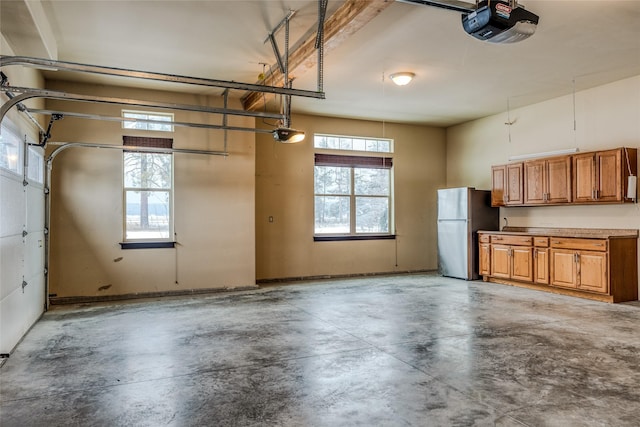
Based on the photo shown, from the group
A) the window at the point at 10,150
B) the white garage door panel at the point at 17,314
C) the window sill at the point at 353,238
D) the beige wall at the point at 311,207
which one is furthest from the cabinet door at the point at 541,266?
the window at the point at 10,150

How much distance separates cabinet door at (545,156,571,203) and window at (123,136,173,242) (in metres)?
6.05

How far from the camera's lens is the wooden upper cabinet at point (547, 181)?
6.58m

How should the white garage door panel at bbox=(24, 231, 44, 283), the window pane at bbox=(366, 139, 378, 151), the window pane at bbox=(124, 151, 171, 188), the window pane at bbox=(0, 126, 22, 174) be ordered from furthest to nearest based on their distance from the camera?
the window pane at bbox=(366, 139, 378, 151), the window pane at bbox=(124, 151, 171, 188), the white garage door panel at bbox=(24, 231, 44, 283), the window pane at bbox=(0, 126, 22, 174)

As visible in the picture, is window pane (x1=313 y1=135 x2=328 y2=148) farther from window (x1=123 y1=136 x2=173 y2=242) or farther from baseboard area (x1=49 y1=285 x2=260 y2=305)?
baseboard area (x1=49 y1=285 x2=260 y2=305)

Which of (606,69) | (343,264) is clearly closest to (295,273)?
(343,264)

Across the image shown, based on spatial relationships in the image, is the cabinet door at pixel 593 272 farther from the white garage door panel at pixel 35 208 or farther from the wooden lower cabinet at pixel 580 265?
the white garage door panel at pixel 35 208

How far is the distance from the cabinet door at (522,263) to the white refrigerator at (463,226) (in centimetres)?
87

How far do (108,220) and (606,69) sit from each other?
733 cm

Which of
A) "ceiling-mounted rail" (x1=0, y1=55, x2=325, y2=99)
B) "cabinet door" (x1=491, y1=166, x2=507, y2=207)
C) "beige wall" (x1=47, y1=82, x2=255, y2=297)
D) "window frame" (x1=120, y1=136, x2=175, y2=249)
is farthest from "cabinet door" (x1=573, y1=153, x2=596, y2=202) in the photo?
"window frame" (x1=120, y1=136, x2=175, y2=249)

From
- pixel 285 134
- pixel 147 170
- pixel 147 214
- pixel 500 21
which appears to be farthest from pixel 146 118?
pixel 500 21

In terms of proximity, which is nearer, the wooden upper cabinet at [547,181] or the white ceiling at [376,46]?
the white ceiling at [376,46]

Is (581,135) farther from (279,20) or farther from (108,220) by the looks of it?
(108,220)

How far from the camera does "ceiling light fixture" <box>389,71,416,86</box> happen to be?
19.1 feet

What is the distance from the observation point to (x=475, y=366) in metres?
3.38
